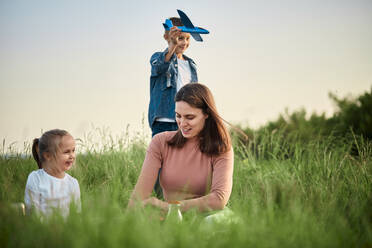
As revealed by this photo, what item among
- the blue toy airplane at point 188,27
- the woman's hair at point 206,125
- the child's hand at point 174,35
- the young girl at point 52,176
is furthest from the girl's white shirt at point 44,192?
the blue toy airplane at point 188,27

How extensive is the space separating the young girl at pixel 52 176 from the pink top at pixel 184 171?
57 cm

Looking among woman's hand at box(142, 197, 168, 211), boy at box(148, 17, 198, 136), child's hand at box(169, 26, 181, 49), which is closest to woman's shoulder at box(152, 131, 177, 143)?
woman's hand at box(142, 197, 168, 211)

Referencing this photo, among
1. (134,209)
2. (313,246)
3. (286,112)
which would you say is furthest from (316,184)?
(286,112)

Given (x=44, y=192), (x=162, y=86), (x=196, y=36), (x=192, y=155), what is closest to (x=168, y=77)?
(x=162, y=86)

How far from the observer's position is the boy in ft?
13.2

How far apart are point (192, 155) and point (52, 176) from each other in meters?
1.14

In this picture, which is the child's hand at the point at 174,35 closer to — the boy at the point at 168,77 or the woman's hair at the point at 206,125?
the boy at the point at 168,77

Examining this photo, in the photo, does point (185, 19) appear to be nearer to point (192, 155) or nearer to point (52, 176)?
point (192, 155)

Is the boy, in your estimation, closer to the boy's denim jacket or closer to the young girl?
the boy's denim jacket

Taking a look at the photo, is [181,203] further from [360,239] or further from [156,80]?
[156,80]

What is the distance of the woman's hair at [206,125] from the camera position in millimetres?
2920

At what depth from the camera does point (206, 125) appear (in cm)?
307

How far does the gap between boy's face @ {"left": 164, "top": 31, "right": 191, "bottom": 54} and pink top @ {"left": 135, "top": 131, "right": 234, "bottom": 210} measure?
4.44 feet

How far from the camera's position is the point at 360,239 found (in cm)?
243
